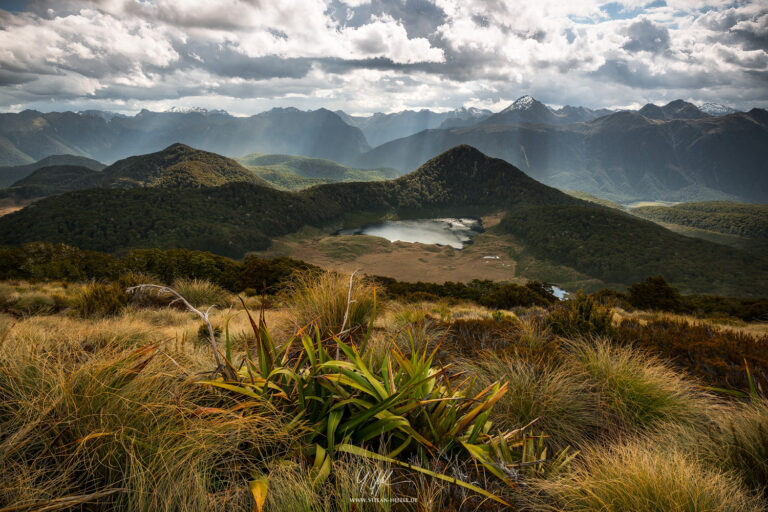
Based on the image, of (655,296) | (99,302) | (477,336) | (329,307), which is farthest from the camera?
(655,296)

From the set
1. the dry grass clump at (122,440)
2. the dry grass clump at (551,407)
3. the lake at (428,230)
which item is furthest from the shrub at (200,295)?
the lake at (428,230)

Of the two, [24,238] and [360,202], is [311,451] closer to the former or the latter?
[24,238]

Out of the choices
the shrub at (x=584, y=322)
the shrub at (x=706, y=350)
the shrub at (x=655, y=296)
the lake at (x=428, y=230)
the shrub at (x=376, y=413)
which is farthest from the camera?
the lake at (x=428, y=230)

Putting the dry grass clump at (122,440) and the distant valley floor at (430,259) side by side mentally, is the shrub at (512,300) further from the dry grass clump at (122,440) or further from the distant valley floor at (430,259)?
the distant valley floor at (430,259)

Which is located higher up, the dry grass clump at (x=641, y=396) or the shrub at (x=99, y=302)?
the dry grass clump at (x=641, y=396)

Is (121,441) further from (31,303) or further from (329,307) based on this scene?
(31,303)

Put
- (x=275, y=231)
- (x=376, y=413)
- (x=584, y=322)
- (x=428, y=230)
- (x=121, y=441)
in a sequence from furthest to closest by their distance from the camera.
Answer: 1. (x=428, y=230)
2. (x=275, y=231)
3. (x=584, y=322)
4. (x=376, y=413)
5. (x=121, y=441)

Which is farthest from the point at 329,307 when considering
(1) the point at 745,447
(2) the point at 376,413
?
(1) the point at 745,447

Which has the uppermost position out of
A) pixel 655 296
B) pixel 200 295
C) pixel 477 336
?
pixel 477 336
